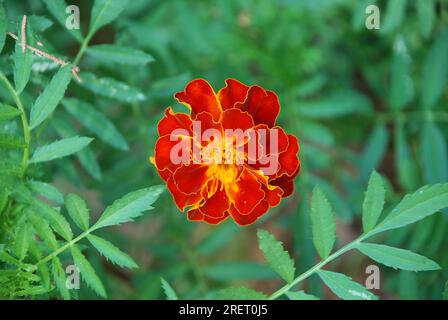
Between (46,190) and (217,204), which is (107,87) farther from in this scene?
(217,204)

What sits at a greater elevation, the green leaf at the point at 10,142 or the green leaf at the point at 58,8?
the green leaf at the point at 58,8

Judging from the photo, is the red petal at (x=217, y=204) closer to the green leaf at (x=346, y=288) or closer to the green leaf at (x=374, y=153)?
the green leaf at (x=346, y=288)

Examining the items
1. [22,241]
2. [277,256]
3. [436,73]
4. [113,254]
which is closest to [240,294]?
[277,256]

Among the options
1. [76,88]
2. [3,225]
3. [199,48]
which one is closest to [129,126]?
[76,88]

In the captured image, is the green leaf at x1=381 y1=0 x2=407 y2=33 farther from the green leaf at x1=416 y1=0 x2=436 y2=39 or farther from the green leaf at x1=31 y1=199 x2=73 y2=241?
the green leaf at x1=31 y1=199 x2=73 y2=241

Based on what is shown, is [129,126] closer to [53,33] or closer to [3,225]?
[53,33]

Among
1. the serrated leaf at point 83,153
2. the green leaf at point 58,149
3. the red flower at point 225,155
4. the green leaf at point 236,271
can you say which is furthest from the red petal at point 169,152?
the green leaf at point 236,271
